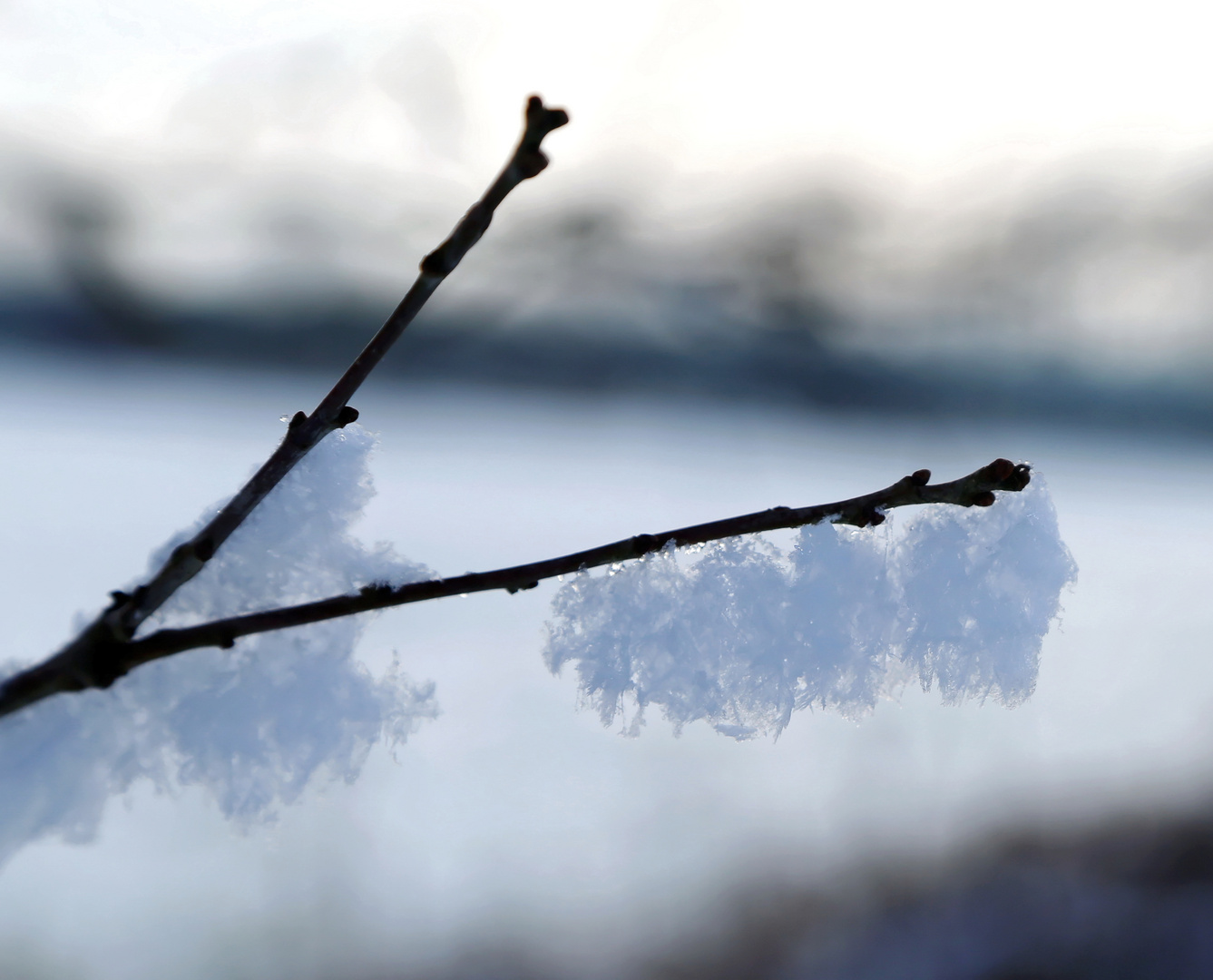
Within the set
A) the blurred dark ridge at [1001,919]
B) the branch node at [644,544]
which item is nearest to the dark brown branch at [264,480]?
the branch node at [644,544]

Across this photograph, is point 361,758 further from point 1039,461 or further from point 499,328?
point 1039,461

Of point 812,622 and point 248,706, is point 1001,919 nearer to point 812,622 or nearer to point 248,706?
point 812,622

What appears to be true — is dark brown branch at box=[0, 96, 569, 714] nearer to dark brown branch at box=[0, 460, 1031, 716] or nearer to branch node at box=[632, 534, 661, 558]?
dark brown branch at box=[0, 460, 1031, 716]

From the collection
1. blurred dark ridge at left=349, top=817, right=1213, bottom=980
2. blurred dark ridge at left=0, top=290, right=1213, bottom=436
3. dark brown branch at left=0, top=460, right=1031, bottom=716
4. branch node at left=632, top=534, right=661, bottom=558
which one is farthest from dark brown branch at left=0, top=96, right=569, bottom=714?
blurred dark ridge at left=349, top=817, right=1213, bottom=980

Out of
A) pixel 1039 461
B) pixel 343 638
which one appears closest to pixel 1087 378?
pixel 1039 461

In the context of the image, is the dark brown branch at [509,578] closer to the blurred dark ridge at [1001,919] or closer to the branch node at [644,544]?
the branch node at [644,544]
